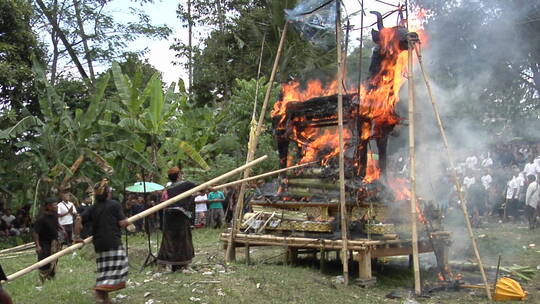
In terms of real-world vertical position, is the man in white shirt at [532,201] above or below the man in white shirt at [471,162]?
below

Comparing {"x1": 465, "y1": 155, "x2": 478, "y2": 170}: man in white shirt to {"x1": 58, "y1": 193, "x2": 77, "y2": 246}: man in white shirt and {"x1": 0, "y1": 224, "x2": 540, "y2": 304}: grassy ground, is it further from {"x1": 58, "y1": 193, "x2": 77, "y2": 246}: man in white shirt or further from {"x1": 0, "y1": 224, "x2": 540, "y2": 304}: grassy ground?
{"x1": 58, "y1": 193, "x2": 77, "y2": 246}: man in white shirt

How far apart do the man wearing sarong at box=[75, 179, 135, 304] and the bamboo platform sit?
349 centimetres

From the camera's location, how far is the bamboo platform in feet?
30.7

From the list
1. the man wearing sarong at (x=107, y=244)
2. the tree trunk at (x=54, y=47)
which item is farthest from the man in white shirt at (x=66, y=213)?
the tree trunk at (x=54, y=47)

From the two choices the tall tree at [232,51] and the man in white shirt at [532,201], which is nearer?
the man in white shirt at [532,201]

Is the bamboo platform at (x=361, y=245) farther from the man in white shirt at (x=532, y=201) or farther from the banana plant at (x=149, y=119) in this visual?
the man in white shirt at (x=532, y=201)

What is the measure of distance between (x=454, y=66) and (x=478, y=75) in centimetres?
93

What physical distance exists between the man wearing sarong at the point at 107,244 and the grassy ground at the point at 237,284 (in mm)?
543

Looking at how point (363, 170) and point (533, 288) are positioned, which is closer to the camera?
point (533, 288)

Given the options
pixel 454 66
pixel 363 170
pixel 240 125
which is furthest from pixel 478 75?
pixel 363 170

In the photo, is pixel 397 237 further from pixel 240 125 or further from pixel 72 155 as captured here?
pixel 240 125

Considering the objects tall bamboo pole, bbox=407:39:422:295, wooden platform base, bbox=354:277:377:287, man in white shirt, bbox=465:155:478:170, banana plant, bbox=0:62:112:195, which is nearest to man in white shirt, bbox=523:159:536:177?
man in white shirt, bbox=465:155:478:170

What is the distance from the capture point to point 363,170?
10766mm

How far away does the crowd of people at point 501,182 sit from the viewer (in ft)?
54.5
